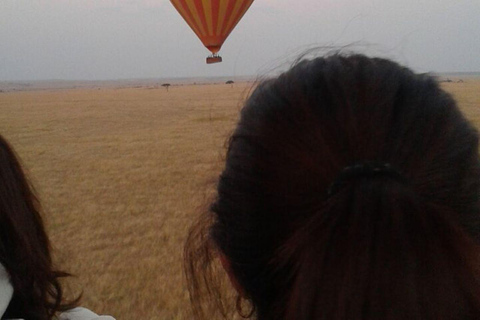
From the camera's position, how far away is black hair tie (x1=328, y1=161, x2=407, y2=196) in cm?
64

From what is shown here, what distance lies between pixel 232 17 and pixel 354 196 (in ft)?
24.9

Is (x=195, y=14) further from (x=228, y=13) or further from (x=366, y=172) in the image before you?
(x=366, y=172)

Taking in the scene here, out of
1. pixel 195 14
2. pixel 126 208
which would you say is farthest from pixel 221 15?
pixel 126 208

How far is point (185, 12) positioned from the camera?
25.8 feet

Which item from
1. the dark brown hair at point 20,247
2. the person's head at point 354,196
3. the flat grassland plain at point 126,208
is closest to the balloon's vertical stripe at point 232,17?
the flat grassland plain at point 126,208

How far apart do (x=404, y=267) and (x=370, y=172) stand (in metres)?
0.14

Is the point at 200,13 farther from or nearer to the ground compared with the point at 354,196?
farther from the ground

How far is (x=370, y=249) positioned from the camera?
2.00 feet

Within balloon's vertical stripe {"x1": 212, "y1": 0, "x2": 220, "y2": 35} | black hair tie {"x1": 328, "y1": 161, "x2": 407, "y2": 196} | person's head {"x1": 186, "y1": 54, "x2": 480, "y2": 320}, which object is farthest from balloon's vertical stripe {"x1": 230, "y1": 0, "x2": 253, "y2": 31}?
black hair tie {"x1": 328, "y1": 161, "x2": 407, "y2": 196}

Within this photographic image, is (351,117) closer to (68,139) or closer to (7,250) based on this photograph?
(7,250)

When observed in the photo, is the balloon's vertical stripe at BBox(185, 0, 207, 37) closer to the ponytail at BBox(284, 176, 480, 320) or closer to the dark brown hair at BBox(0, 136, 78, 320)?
the dark brown hair at BBox(0, 136, 78, 320)

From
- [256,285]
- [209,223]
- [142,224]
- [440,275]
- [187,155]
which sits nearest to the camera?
[440,275]

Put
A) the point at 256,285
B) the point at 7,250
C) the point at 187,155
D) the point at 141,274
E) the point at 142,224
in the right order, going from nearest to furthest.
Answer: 1. the point at 256,285
2. the point at 7,250
3. the point at 141,274
4. the point at 142,224
5. the point at 187,155

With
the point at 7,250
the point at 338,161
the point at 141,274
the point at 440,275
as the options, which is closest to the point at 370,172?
the point at 338,161
